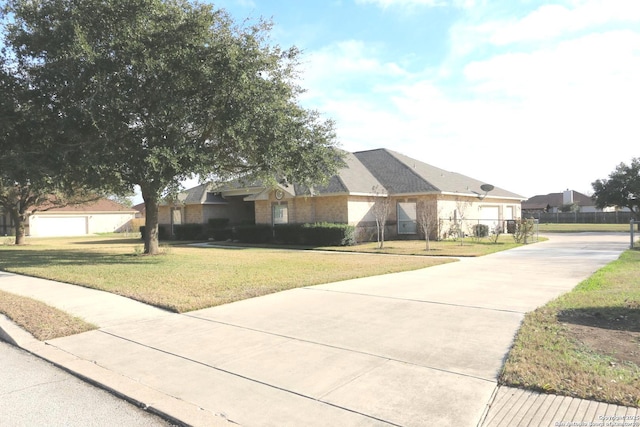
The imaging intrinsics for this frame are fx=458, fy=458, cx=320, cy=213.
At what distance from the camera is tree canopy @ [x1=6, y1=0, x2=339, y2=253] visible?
13.1 meters

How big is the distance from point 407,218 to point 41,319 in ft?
74.2

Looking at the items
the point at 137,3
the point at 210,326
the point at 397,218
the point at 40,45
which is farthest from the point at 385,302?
the point at 397,218

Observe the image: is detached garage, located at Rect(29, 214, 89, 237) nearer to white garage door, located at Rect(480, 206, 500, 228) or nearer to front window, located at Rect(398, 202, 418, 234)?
front window, located at Rect(398, 202, 418, 234)

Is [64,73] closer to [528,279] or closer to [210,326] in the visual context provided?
[210,326]

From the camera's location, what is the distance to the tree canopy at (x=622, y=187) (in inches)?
1774

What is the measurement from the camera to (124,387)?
15.2ft

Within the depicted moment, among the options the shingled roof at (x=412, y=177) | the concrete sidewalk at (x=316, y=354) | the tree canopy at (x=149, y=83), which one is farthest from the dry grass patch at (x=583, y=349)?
the shingled roof at (x=412, y=177)

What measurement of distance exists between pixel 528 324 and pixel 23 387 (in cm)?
631

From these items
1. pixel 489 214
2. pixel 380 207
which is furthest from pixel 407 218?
pixel 489 214

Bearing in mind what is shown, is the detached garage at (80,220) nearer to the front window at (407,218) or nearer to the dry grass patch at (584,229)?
the front window at (407,218)

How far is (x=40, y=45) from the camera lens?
44.3ft

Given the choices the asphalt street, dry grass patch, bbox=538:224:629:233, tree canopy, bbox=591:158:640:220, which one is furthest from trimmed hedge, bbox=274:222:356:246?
tree canopy, bbox=591:158:640:220

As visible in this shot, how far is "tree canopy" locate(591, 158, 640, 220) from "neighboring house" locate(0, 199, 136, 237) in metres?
52.5

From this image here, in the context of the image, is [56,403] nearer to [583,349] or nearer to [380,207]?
[583,349]
